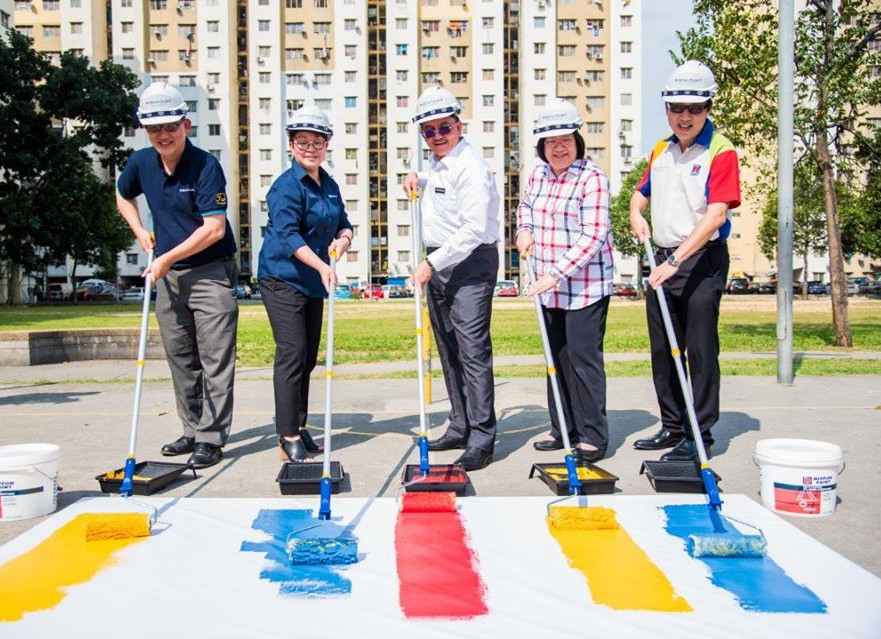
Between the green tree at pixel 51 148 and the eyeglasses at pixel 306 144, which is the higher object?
the green tree at pixel 51 148

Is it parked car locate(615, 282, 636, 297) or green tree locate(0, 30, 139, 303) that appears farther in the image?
parked car locate(615, 282, 636, 297)

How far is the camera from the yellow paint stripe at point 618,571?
9.63ft

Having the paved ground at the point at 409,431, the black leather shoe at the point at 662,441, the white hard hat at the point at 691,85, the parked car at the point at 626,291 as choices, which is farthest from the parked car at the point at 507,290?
the white hard hat at the point at 691,85

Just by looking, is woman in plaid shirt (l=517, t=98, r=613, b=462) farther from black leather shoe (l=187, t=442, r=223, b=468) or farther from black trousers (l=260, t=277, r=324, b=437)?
black leather shoe (l=187, t=442, r=223, b=468)

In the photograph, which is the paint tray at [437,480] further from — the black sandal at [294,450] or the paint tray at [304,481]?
the black sandal at [294,450]

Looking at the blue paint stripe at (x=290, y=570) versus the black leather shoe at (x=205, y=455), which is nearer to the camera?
the blue paint stripe at (x=290, y=570)

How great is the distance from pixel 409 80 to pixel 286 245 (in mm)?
79126

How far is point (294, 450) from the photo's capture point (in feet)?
17.5

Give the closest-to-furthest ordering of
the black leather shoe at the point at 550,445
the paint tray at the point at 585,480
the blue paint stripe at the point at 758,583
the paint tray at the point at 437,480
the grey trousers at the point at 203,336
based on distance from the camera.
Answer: the blue paint stripe at the point at 758,583
the paint tray at the point at 437,480
the paint tray at the point at 585,480
the grey trousers at the point at 203,336
the black leather shoe at the point at 550,445

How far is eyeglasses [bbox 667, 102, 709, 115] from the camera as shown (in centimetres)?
512

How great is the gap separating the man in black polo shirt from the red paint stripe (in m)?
2.09

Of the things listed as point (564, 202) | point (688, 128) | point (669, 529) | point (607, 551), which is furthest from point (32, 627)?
point (688, 128)

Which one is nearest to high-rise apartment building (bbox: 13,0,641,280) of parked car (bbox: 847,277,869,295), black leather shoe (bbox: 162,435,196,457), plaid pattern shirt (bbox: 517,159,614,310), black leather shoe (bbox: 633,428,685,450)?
parked car (bbox: 847,277,869,295)

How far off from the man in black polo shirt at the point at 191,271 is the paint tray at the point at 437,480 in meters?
1.58
